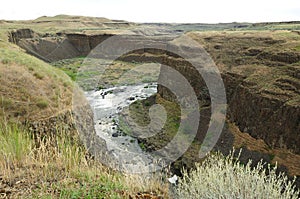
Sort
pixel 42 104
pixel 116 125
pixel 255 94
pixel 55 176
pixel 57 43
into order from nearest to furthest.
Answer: pixel 55 176 < pixel 42 104 < pixel 255 94 < pixel 116 125 < pixel 57 43

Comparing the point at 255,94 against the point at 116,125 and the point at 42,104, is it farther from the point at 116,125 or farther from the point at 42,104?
the point at 42,104

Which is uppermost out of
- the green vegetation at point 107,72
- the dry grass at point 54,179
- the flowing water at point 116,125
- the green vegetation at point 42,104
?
the dry grass at point 54,179

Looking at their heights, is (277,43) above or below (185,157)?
above

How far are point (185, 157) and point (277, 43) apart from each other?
43.0ft

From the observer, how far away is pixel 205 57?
27.0m

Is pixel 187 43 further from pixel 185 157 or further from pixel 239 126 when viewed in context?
pixel 185 157

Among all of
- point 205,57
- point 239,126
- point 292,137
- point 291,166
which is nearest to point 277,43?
point 205,57

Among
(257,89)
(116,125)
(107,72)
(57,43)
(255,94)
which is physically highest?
(57,43)

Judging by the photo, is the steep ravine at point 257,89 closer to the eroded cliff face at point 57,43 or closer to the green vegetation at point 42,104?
the green vegetation at point 42,104

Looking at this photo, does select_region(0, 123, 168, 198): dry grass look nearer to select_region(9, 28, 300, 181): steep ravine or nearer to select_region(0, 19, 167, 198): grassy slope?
select_region(0, 19, 167, 198): grassy slope

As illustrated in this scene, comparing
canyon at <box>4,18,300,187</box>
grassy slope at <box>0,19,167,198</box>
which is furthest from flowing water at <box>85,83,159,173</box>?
grassy slope at <box>0,19,167,198</box>

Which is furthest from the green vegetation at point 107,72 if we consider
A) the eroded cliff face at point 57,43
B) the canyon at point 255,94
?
the canyon at point 255,94

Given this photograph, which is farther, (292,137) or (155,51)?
(155,51)

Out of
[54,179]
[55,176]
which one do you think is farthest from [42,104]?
[54,179]
